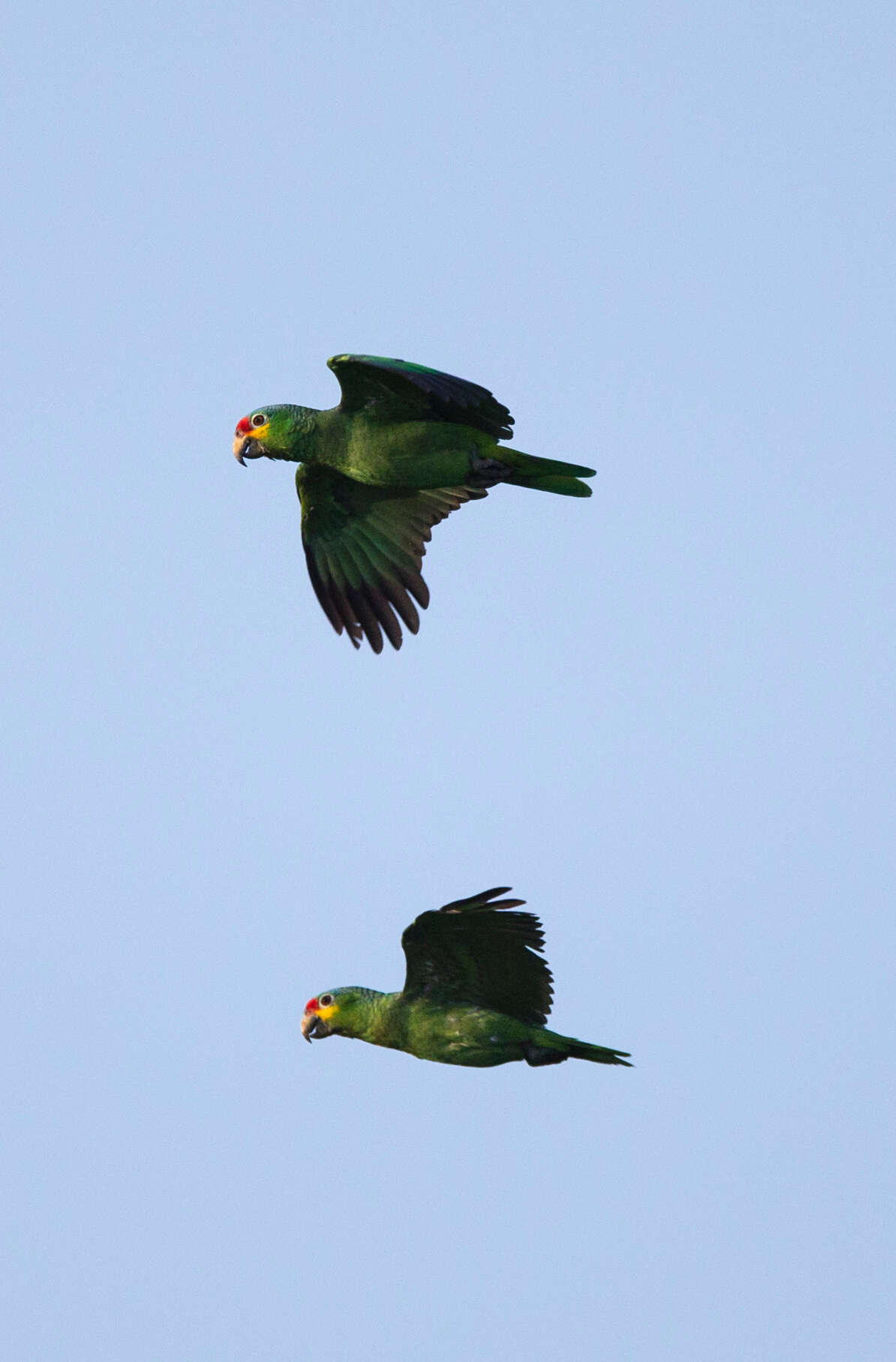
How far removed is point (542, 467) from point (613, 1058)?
16.3 ft

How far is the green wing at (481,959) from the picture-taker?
614 inches

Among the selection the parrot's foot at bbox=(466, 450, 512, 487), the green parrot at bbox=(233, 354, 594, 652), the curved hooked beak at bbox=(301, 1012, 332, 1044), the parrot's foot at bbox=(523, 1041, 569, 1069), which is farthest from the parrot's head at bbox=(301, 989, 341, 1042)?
the parrot's foot at bbox=(466, 450, 512, 487)

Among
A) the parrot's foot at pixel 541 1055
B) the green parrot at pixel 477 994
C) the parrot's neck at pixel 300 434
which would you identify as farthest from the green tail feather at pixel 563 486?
the parrot's foot at pixel 541 1055

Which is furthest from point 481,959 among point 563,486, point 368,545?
point 368,545

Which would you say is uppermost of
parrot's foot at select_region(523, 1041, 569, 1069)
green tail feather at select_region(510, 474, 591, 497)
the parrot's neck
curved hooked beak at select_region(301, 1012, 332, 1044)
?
the parrot's neck

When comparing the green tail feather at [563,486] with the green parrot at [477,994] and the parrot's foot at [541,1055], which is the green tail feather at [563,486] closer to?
the green parrot at [477,994]

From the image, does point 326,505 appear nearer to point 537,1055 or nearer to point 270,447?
point 270,447

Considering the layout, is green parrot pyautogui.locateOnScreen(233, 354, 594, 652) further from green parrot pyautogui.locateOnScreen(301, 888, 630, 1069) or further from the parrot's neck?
green parrot pyautogui.locateOnScreen(301, 888, 630, 1069)

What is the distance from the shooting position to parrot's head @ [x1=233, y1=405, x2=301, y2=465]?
17625 millimetres

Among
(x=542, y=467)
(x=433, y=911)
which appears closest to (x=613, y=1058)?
(x=433, y=911)

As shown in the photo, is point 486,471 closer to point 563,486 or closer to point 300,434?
point 563,486

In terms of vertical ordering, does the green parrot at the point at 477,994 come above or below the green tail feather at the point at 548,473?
below

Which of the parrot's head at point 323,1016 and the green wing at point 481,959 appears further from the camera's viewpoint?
the parrot's head at point 323,1016

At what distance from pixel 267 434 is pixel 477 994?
5.16 meters
